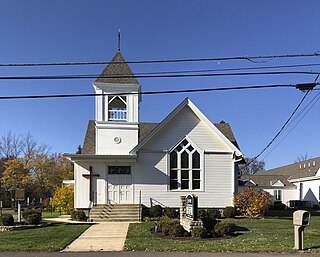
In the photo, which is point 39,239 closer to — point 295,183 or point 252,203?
point 252,203

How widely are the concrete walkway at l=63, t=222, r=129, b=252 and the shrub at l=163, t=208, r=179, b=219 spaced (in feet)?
15.3

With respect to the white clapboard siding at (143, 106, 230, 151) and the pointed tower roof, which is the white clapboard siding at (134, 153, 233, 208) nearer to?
the white clapboard siding at (143, 106, 230, 151)

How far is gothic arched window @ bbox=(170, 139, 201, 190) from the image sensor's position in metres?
21.8

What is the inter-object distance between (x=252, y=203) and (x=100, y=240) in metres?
11.0

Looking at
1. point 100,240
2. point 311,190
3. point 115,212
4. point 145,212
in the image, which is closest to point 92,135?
point 115,212

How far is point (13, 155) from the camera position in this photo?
58.0 metres

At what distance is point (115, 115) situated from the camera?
2344cm

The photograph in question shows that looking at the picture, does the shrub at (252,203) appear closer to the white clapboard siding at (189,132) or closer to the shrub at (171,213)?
the white clapboard siding at (189,132)

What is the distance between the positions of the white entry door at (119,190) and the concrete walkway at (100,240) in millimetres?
5041

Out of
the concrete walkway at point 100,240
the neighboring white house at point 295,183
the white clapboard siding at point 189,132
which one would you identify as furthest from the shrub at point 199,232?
the neighboring white house at point 295,183

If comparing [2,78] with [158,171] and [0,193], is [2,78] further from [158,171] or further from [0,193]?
[0,193]

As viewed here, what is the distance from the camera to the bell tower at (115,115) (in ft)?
74.3

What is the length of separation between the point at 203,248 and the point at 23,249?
18.4ft

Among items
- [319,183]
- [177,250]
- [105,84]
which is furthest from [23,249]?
[319,183]
